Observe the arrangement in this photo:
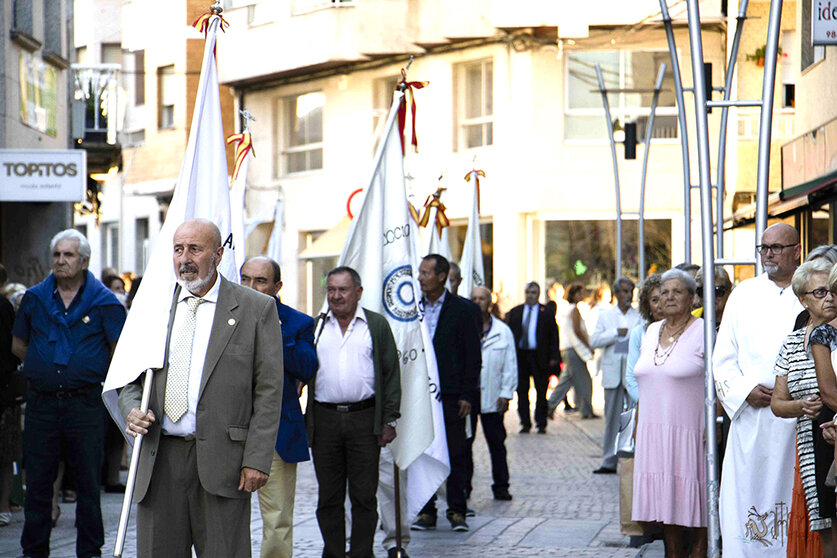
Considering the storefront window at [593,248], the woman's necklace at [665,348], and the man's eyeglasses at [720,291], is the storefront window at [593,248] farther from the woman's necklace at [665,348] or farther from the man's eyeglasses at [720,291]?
the woman's necklace at [665,348]

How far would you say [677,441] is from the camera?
938cm

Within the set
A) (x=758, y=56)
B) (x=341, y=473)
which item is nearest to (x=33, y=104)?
(x=341, y=473)

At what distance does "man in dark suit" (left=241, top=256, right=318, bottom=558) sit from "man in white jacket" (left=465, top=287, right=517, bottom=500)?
14.5 feet

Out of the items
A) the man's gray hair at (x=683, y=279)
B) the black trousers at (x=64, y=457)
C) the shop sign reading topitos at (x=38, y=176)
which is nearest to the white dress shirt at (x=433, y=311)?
the man's gray hair at (x=683, y=279)

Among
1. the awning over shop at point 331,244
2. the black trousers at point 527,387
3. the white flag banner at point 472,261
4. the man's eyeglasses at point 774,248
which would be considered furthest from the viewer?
the awning over shop at point 331,244

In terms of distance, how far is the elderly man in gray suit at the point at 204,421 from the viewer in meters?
6.68

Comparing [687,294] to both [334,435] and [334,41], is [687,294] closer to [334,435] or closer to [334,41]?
[334,435]

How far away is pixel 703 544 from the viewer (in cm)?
943

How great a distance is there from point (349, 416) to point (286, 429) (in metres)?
0.74

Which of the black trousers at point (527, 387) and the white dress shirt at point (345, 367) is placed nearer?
the white dress shirt at point (345, 367)

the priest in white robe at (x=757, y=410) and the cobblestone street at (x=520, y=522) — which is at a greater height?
the priest in white robe at (x=757, y=410)

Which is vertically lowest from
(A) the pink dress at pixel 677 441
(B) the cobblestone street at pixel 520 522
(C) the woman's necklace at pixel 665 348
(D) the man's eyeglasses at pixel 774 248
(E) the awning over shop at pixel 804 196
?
(B) the cobblestone street at pixel 520 522

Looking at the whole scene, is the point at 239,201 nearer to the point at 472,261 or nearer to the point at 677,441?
Result: the point at 677,441

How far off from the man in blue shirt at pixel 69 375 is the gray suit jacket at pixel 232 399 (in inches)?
114
